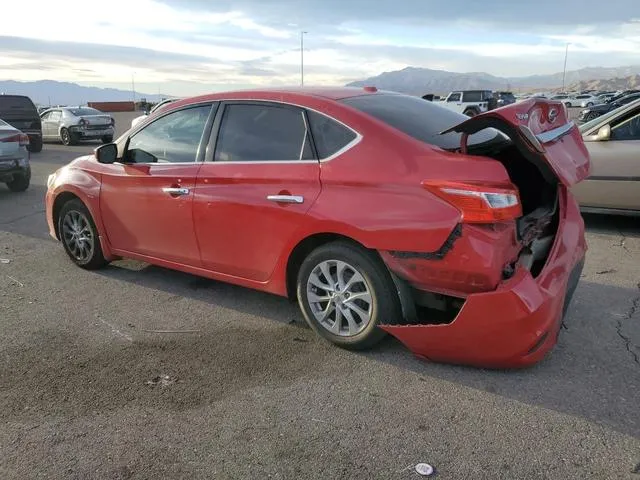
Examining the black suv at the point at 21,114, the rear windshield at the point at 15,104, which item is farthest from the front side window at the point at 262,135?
the rear windshield at the point at 15,104

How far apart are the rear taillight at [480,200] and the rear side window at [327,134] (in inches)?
28.8

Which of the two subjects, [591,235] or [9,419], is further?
[591,235]

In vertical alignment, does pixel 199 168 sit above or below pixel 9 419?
above

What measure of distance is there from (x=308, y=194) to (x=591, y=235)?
14.6 feet

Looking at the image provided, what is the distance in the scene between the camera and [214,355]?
3.73m

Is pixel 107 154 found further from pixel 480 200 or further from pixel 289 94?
pixel 480 200

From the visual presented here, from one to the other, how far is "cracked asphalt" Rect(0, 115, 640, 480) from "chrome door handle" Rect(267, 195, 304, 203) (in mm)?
962

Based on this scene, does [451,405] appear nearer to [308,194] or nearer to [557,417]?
[557,417]

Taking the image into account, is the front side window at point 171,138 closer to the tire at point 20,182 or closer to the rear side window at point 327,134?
the rear side window at point 327,134

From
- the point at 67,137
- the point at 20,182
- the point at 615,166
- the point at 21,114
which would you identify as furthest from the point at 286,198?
the point at 67,137

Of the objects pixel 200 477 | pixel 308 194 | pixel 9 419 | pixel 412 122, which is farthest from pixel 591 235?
pixel 9 419

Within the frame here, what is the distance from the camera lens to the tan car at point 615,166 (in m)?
6.38

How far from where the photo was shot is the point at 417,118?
3811 mm

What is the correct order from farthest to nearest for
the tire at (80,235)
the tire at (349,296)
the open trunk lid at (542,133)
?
the tire at (80,235)
the tire at (349,296)
the open trunk lid at (542,133)
